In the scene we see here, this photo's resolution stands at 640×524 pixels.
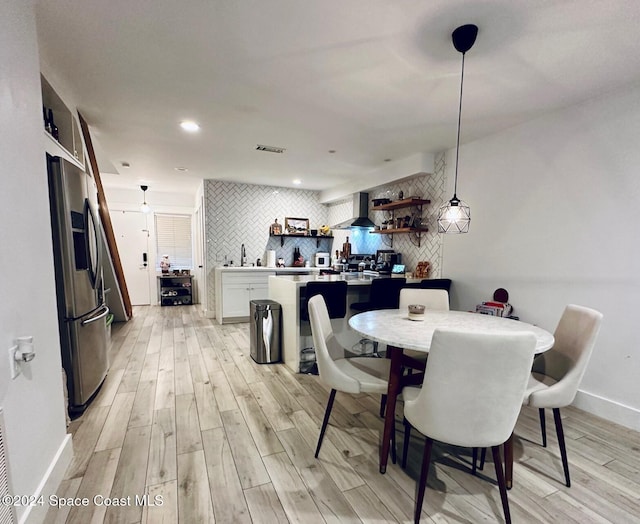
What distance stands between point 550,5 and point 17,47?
253cm

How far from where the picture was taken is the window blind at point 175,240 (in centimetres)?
690

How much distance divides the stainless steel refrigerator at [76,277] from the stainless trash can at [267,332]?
144cm

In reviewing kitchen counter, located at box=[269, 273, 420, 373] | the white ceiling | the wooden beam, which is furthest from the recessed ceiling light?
kitchen counter, located at box=[269, 273, 420, 373]

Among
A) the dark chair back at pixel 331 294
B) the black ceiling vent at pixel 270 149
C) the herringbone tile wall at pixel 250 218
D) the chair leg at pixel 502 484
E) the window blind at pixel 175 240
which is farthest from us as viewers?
the window blind at pixel 175 240

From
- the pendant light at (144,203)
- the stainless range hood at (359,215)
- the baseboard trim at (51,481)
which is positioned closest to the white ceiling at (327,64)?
the stainless range hood at (359,215)

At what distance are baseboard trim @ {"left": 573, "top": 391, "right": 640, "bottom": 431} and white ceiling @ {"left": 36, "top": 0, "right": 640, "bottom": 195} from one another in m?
2.41

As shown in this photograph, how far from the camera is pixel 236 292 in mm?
5215

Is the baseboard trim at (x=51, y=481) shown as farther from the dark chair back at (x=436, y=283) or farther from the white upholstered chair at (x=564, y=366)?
the dark chair back at (x=436, y=283)

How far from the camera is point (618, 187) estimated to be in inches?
90.4

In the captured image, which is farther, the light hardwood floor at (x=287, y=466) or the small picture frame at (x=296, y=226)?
the small picture frame at (x=296, y=226)

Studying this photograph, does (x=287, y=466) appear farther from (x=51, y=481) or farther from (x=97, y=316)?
→ (x=97, y=316)

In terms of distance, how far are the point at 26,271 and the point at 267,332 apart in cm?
230

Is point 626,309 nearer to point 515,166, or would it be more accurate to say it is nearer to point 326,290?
point 515,166

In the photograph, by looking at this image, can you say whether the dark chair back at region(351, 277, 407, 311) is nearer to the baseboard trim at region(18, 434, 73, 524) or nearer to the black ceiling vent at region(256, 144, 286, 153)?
the black ceiling vent at region(256, 144, 286, 153)
